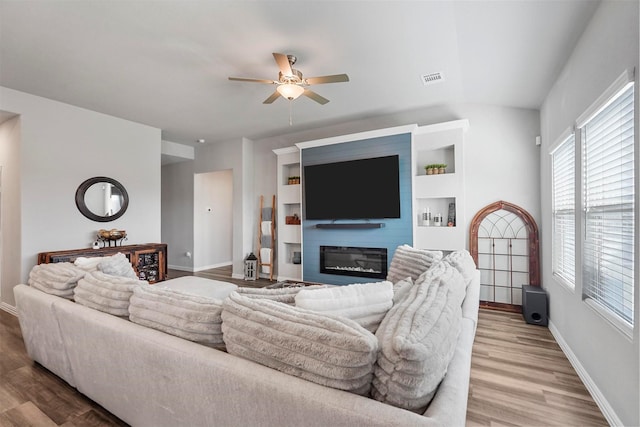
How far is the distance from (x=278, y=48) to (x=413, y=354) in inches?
109

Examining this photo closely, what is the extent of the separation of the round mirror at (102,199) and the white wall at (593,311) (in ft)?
18.6

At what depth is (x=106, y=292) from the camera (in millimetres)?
1728

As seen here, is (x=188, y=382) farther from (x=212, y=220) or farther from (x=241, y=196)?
(x=212, y=220)

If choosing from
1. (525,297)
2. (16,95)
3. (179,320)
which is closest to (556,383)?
(525,297)

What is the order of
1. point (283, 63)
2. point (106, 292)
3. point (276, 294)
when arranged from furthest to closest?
1. point (283, 63)
2. point (106, 292)
3. point (276, 294)

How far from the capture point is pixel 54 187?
12.7 feet

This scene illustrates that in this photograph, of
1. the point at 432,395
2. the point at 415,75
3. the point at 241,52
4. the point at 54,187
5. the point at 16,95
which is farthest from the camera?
the point at 54,187

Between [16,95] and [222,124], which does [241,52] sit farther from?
[16,95]

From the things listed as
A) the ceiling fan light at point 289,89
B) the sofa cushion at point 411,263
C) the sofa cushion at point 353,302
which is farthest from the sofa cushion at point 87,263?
the sofa cushion at point 411,263

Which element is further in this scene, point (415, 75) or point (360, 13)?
point (415, 75)

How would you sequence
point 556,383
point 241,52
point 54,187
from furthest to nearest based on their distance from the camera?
point 54,187 < point 241,52 < point 556,383

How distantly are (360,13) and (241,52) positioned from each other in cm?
118

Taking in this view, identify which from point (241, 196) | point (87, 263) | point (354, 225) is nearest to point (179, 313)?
point (87, 263)

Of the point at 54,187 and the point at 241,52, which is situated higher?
the point at 241,52
